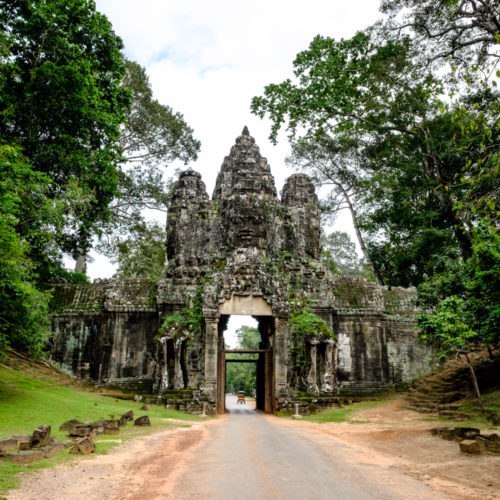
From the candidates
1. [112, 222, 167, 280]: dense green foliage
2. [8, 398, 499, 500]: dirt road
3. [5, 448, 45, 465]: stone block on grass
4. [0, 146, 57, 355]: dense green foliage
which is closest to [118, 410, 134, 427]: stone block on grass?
[8, 398, 499, 500]: dirt road

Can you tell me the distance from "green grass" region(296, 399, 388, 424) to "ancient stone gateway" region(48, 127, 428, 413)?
0.80m

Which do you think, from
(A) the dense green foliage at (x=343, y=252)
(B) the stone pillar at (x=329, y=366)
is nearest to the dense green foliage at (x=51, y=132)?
(B) the stone pillar at (x=329, y=366)

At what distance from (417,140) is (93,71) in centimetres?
Answer: 1462

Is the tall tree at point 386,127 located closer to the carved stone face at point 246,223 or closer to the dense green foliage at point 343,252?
the carved stone face at point 246,223

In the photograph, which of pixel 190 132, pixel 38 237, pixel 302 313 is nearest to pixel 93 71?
pixel 38 237

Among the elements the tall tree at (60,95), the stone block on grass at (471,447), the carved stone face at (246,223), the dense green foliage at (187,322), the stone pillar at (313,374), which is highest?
the tall tree at (60,95)

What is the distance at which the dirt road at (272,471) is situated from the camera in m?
5.26

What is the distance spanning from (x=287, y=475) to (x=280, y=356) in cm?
1097

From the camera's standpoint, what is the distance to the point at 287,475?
616 cm

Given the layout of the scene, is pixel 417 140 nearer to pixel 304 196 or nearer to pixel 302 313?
pixel 304 196

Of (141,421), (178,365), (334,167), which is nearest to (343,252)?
(334,167)

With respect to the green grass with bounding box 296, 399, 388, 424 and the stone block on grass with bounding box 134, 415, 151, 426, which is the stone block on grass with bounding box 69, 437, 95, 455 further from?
the green grass with bounding box 296, 399, 388, 424

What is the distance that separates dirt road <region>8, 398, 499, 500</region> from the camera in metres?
5.26

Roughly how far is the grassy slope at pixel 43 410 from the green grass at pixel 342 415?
13.5ft
